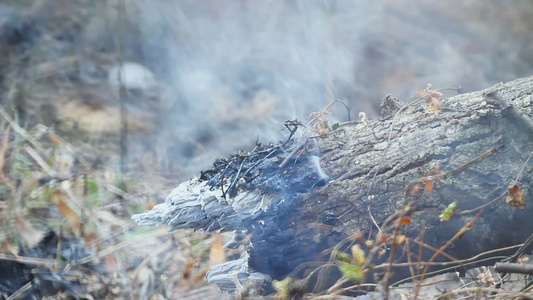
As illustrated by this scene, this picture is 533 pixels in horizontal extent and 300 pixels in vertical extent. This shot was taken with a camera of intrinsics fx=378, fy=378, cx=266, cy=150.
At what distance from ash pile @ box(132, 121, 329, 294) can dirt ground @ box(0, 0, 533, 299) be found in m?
0.14

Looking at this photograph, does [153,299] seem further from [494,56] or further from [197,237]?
[494,56]

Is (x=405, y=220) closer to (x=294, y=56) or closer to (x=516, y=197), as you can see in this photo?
(x=516, y=197)

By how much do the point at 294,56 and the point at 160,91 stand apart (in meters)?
0.57

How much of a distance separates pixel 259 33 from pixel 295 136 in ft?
1.55

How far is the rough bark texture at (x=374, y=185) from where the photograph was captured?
79 cm

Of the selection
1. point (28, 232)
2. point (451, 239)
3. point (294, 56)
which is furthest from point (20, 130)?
point (451, 239)

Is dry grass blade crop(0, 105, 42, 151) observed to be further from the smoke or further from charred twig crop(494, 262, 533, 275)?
charred twig crop(494, 262, 533, 275)

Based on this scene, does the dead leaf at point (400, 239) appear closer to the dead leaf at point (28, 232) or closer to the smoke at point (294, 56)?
the smoke at point (294, 56)

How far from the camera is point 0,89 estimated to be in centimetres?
159

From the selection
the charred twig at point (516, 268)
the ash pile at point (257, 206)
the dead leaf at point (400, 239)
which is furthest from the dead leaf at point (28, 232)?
the charred twig at point (516, 268)

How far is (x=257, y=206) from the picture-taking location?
3.04 ft

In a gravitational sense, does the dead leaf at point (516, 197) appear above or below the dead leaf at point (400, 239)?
above

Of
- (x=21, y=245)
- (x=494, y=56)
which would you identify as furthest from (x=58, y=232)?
(x=494, y=56)

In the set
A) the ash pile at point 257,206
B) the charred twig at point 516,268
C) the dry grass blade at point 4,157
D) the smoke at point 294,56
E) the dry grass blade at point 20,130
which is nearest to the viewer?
the charred twig at point 516,268
